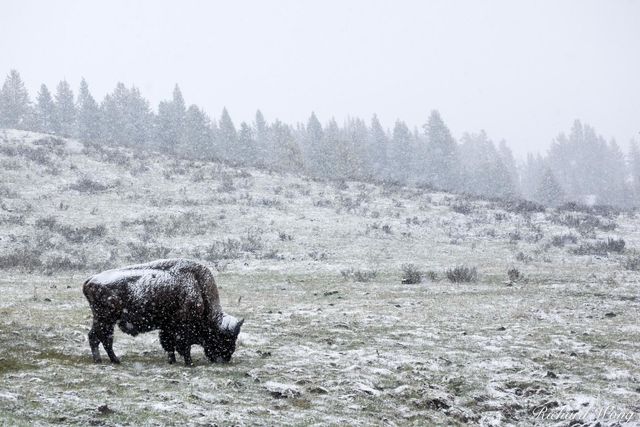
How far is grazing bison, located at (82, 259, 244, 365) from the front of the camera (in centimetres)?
917

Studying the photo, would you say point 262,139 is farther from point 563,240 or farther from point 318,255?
point 318,255

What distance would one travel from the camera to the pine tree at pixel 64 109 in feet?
239

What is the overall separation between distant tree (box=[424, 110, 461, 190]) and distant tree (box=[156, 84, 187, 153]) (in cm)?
3885

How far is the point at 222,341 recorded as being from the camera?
966 centimetres

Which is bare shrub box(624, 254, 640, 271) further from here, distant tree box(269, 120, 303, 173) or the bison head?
distant tree box(269, 120, 303, 173)

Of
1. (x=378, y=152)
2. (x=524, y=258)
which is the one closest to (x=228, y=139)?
(x=378, y=152)

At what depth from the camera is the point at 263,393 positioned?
782cm

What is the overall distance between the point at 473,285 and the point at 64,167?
33816 millimetres

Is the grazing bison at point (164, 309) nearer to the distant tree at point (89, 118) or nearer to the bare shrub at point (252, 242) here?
the bare shrub at point (252, 242)

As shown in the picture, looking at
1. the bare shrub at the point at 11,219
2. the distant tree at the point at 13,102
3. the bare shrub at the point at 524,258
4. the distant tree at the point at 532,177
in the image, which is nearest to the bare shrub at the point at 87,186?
the bare shrub at the point at 11,219

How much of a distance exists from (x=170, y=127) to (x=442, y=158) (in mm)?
42152

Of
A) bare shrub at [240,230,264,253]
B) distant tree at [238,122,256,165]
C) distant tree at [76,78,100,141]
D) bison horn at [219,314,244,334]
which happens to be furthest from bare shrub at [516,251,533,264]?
distant tree at [76,78,100,141]

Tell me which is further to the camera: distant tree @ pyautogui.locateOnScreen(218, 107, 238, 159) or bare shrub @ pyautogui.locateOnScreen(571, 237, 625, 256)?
distant tree @ pyautogui.locateOnScreen(218, 107, 238, 159)

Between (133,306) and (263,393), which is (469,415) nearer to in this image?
(263,393)
